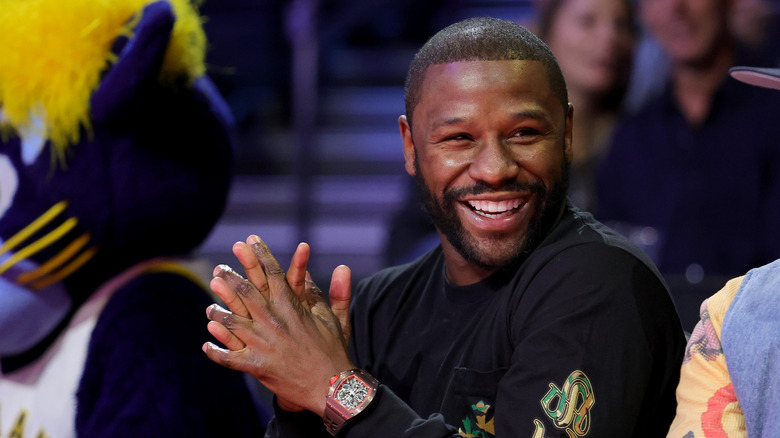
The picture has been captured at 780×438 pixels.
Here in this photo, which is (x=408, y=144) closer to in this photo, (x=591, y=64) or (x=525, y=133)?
(x=525, y=133)

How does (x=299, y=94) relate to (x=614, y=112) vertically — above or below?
below

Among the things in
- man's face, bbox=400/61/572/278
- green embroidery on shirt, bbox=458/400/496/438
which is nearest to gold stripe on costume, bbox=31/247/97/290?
man's face, bbox=400/61/572/278

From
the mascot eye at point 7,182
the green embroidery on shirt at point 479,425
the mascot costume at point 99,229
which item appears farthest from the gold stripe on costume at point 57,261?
the green embroidery on shirt at point 479,425

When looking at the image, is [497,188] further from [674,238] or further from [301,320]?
[674,238]

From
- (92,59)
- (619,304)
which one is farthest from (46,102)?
(619,304)

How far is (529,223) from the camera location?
1381 millimetres

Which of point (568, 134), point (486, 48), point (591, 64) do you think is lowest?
point (591, 64)

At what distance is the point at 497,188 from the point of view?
1.35m

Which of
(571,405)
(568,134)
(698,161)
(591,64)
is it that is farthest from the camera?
(591,64)

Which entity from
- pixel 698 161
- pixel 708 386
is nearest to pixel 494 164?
pixel 708 386

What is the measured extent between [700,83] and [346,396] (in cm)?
198

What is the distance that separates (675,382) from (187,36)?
3.64ft

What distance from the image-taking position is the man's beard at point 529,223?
1373 mm

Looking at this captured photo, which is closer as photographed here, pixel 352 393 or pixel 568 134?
pixel 352 393
